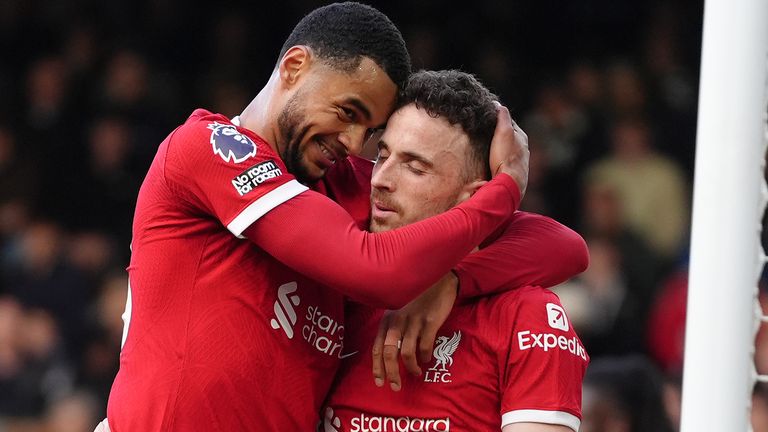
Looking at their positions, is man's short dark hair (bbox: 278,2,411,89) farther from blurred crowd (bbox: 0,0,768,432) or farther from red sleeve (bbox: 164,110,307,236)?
blurred crowd (bbox: 0,0,768,432)

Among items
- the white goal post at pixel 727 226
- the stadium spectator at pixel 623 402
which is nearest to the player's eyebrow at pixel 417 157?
the white goal post at pixel 727 226

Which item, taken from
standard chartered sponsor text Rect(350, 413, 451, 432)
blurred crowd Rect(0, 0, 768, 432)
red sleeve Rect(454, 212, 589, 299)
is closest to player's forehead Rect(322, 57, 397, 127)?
red sleeve Rect(454, 212, 589, 299)

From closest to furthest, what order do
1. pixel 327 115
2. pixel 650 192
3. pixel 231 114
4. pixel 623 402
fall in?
1. pixel 327 115
2. pixel 623 402
3. pixel 650 192
4. pixel 231 114

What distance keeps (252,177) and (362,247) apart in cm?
29

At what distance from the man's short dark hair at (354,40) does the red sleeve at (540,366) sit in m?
0.63

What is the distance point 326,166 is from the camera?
9.12ft

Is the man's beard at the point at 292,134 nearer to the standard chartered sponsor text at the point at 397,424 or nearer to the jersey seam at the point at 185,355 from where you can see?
the jersey seam at the point at 185,355

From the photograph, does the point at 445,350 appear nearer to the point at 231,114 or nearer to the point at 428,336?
the point at 428,336

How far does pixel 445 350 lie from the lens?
2756mm

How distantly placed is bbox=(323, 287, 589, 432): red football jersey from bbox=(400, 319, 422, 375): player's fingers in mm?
77

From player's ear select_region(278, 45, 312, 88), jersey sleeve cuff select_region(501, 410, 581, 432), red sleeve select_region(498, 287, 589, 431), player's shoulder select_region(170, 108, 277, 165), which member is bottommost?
jersey sleeve cuff select_region(501, 410, 581, 432)

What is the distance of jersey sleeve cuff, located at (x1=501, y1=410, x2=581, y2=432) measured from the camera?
101 inches

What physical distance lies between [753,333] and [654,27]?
5818 millimetres

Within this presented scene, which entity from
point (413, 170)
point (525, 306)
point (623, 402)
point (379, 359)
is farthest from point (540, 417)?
point (623, 402)
